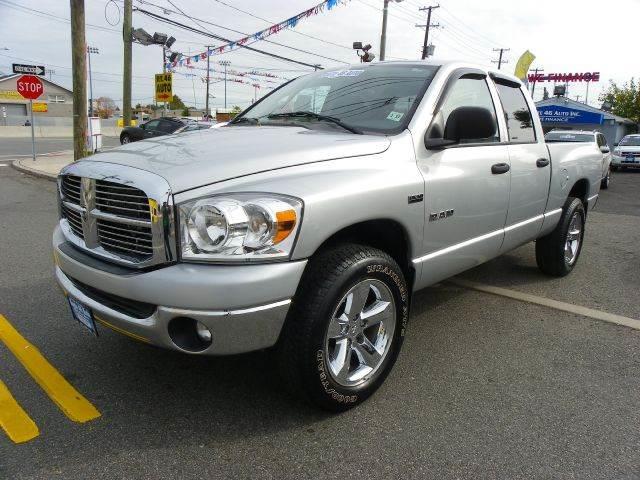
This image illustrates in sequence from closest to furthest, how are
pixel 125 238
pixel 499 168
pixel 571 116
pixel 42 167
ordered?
pixel 125 238
pixel 499 168
pixel 42 167
pixel 571 116

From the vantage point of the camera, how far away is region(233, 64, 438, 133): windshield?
10.5 feet

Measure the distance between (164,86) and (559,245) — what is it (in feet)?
51.6

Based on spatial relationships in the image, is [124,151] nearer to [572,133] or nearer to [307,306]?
[307,306]

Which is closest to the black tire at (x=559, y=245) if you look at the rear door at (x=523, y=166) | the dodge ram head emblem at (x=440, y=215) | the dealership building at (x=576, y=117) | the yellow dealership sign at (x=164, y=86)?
the rear door at (x=523, y=166)

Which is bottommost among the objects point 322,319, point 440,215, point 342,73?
point 322,319

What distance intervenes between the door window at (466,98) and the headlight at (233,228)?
1350mm

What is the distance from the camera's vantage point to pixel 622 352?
11.7ft

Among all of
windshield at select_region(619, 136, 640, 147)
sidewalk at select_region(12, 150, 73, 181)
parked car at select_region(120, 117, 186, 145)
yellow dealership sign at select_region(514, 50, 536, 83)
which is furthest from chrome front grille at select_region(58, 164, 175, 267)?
windshield at select_region(619, 136, 640, 147)

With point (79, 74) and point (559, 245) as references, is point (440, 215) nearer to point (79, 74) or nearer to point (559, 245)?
point (559, 245)

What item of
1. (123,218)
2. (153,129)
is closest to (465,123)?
(123,218)

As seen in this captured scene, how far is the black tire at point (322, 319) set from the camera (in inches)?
93.4

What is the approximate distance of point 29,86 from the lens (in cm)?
1423

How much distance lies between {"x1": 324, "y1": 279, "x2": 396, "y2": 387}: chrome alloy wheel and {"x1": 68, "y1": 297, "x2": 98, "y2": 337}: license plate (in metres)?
1.19

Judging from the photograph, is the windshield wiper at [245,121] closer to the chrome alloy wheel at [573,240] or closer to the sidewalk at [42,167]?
A: the chrome alloy wheel at [573,240]
